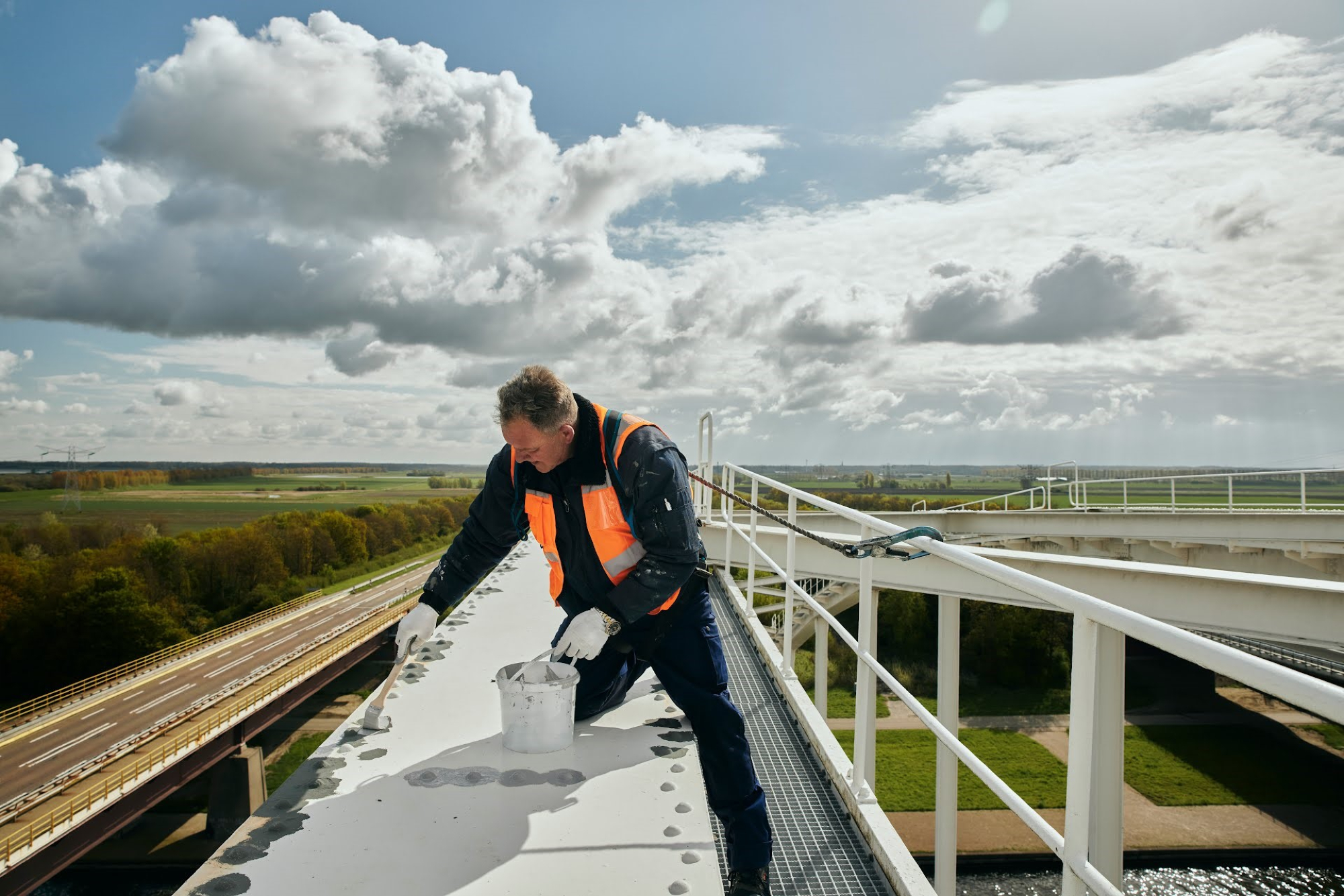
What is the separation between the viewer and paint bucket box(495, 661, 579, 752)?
93.7 inches

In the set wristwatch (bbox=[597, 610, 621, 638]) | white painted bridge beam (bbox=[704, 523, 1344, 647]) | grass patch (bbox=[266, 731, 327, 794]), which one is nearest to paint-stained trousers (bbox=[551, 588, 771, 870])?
wristwatch (bbox=[597, 610, 621, 638])

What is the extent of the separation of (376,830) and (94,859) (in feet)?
97.8

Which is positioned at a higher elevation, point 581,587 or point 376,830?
point 581,587

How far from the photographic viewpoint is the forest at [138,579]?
36.7 meters

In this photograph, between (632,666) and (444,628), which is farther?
(444,628)

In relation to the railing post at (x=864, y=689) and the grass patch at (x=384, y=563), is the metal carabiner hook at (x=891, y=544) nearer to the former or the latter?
the railing post at (x=864, y=689)

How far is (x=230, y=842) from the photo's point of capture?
1.83 m

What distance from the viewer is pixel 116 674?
32.9 meters

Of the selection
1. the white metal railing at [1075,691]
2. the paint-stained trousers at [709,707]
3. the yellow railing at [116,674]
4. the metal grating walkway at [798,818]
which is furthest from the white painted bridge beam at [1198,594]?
the yellow railing at [116,674]

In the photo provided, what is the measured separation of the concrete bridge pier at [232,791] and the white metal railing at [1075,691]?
26060 millimetres

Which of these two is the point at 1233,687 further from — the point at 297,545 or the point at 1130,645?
the point at 297,545

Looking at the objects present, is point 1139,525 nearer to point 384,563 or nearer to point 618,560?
point 618,560

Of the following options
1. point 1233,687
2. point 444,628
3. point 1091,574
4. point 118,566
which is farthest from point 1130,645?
point 118,566

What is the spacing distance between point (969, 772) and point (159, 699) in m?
32.2
